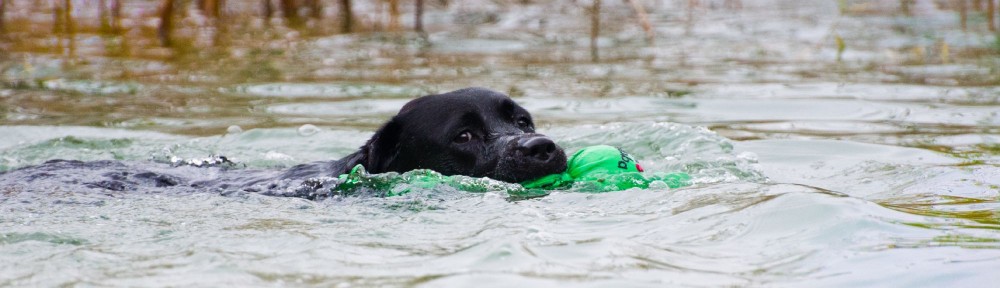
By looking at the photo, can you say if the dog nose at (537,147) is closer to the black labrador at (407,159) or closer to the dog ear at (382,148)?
the black labrador at (407,159)

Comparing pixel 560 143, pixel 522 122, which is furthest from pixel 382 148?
pixel 560 143

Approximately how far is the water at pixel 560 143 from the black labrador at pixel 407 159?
0.24m

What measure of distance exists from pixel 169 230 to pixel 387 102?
5548 millimetres

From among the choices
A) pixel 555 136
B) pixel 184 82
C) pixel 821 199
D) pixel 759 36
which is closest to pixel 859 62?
pixel 759 36

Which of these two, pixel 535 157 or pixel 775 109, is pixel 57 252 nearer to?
pixel 535 157

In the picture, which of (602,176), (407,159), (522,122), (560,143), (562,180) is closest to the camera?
(602,176)

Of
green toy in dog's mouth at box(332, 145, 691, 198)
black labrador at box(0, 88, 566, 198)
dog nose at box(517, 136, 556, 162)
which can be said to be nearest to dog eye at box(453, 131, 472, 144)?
black labrador at box(0, 88, 566, 198)

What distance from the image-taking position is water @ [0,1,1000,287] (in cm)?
418

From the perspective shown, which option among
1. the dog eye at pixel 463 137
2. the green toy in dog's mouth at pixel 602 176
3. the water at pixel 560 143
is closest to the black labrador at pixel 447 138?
the dog eye at pixel 463 137

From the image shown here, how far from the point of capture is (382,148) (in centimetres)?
654

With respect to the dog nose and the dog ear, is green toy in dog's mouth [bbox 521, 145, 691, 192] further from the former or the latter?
the dog ear

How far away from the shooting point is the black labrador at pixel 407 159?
6.20m

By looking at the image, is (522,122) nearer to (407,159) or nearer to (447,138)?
(447,138)

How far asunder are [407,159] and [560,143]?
82.8 inches
